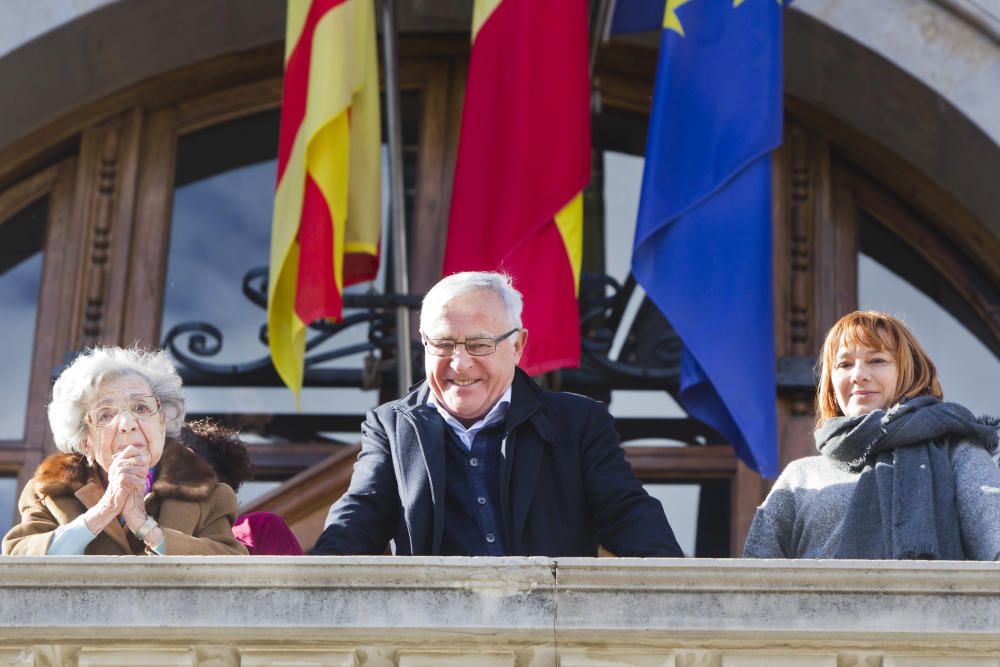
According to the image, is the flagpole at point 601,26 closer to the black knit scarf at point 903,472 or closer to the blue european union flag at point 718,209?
the blue european union flag at point 718,209

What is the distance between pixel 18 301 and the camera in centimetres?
705

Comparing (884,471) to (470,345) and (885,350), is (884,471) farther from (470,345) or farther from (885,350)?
(470,345)

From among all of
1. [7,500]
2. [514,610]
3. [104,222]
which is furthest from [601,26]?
[514,610]

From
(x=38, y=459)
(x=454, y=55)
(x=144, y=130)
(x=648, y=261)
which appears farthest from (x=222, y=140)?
(x=648, y=261)

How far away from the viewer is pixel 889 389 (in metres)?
4.34

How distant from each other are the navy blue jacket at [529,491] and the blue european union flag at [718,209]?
177 centimetres

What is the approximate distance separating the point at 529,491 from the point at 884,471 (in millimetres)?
708

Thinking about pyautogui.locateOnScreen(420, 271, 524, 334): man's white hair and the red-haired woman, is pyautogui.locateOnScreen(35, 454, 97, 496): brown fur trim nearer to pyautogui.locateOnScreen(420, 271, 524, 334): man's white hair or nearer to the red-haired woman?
pyautogui.locateOnScreen(420, 271, 524, 334): man's white hair

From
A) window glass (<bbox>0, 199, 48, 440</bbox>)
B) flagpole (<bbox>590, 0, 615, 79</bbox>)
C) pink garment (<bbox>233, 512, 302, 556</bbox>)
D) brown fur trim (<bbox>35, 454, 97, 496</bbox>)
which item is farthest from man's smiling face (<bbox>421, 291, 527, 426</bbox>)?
window glass (<bbox>0, 199, 48, 440</bbox>)

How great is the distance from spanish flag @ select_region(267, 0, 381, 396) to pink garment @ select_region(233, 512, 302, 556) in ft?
5.17

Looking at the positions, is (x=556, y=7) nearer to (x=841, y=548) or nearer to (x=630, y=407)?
(x=630, y=407)

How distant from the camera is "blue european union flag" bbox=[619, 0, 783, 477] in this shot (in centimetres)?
602

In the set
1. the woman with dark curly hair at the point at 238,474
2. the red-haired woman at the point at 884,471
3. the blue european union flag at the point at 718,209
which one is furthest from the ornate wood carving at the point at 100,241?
the red-haired woman at the point at 884,471

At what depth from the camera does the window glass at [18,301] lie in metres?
6.87
